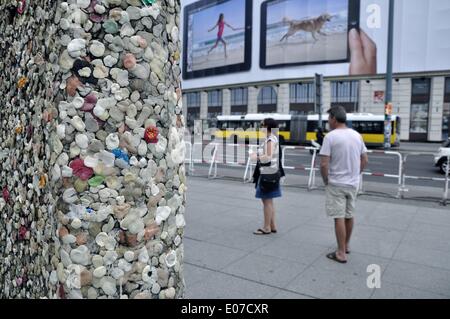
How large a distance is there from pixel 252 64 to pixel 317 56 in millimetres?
9369

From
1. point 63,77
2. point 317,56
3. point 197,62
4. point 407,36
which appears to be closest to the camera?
point 63,77

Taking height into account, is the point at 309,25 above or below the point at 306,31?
above

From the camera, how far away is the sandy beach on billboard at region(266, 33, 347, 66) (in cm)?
4466

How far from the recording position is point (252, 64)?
52.1 m

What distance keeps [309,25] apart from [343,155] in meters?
46.2

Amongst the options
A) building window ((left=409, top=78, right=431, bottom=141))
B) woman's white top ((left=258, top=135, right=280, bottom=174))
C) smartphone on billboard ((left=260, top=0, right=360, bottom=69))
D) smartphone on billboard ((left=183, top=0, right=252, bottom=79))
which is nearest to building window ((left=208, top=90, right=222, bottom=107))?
smartphone on billboard ((left=183, top=0, right=252, bottom=79))

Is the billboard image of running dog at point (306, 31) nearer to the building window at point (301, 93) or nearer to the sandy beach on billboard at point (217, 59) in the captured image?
the building window at point (301, 93)

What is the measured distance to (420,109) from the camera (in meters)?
43.5

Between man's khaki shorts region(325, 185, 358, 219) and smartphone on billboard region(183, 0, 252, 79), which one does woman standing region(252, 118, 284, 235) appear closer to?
man's khaki shorts region(325, 185, 358, 219)

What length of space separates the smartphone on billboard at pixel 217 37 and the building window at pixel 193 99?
3.40 m

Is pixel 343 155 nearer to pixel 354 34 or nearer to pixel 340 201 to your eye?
pixel 340 201

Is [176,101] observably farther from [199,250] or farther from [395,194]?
[395,194]

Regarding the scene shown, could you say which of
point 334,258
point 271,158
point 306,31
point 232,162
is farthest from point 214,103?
point 334,258

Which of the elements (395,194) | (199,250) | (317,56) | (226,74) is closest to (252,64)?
(226,74)
